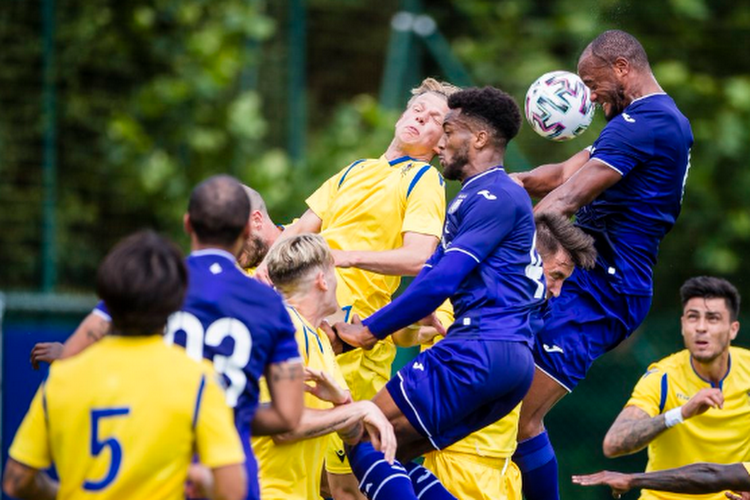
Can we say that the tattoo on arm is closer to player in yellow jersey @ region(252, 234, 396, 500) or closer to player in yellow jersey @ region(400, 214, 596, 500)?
player in yellow jersey @ region(252, 234, 396, 500)

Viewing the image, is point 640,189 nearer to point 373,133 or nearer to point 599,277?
point 599,277

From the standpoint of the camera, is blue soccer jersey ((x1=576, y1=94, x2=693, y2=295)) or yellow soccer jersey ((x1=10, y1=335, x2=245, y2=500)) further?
blue soccer jersey ((x1=576, y1=94, x2=693, y2=295))

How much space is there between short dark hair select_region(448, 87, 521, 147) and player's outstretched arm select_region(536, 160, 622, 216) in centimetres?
51

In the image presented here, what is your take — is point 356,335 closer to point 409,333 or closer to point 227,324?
point 409,333

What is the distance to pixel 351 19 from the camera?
49.8ft

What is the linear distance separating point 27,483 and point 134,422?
0.48 meters

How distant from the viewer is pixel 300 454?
215 inches

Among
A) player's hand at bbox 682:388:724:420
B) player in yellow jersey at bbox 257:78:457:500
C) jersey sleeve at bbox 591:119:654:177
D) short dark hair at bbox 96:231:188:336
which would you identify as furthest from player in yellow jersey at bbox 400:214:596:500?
short dark hair at bbox 96:231:188:336

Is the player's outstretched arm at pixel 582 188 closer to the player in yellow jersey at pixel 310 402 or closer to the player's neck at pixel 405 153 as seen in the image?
the player's neck at pixel 405 153

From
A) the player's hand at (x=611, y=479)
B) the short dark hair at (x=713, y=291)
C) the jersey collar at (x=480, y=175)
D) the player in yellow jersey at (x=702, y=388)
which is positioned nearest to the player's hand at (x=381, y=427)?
the jersey collar at (x=480, y=175)

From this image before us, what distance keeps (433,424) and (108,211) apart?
304 inches

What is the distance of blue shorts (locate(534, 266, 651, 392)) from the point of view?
6.67m

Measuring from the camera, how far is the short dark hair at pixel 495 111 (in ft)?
19.8

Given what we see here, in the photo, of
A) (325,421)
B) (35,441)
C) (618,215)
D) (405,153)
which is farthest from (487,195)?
(35,441)
